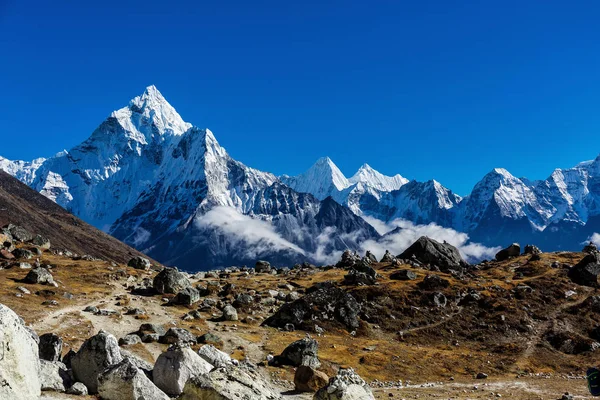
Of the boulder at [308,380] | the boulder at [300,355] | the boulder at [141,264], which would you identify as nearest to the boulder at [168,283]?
the boulder at [141,264]

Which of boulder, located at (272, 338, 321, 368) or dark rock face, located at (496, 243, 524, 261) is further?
dark rock face, located at (496, 243, 524, 261)

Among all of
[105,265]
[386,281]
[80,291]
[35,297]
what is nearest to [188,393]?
[35,297]

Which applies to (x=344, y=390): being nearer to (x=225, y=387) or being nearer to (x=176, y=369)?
(x=225, y=387)

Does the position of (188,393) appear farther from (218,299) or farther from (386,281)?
(386,281)

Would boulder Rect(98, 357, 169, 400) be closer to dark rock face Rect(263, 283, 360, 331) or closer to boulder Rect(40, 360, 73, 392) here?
boulder Rect(40, 360, 73, 392)

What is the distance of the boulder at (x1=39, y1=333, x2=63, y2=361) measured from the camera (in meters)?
39.5

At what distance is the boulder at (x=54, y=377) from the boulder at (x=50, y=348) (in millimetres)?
5505

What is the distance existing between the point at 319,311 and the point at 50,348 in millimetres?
52118

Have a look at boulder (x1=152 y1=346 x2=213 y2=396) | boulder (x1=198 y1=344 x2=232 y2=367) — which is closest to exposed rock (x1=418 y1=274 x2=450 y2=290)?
boulder (x1=198 y1=344 x2=232 y2=367)

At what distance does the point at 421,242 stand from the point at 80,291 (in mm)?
103930

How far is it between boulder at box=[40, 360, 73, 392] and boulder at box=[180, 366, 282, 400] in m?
9.29

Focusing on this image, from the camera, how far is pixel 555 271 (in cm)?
11988

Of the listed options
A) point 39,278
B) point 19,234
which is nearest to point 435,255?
point 39,278

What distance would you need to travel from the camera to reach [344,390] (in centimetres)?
3162
